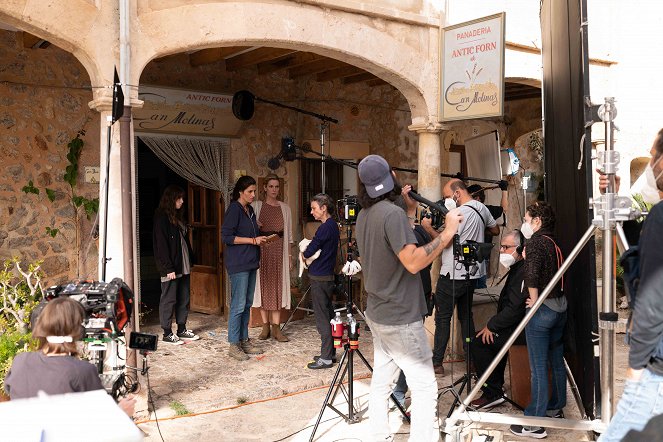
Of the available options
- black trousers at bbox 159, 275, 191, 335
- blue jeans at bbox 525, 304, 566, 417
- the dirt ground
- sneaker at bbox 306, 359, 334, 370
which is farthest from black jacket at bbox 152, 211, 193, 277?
blue jeans at bbox 525, 304, 566, 417

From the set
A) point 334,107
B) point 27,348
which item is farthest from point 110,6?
point 334,107

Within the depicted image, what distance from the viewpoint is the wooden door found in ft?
30.1

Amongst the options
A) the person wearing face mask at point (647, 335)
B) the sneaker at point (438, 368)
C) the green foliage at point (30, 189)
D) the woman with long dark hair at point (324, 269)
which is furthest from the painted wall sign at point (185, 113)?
the person wearing face mask at point (647, 335)

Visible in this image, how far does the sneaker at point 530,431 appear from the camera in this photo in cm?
482

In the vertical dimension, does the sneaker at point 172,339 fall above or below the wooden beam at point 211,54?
below

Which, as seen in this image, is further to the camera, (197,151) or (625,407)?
(197,151)

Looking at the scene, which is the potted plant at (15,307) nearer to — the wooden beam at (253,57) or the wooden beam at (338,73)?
the wooden beam at (253,57)

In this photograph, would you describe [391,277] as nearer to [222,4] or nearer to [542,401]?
[542,401]

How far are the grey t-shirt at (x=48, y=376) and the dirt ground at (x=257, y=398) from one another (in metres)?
1.97

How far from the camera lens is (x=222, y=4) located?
5711 millimetres

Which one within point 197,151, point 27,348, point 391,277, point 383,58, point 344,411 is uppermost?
point 383,58

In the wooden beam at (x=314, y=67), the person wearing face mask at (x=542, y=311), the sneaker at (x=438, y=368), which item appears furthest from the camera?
the wooden beam at (x=314, y=67)

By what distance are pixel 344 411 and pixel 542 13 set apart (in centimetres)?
400

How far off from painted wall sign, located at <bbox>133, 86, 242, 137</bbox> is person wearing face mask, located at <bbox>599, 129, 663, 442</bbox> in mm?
6303
